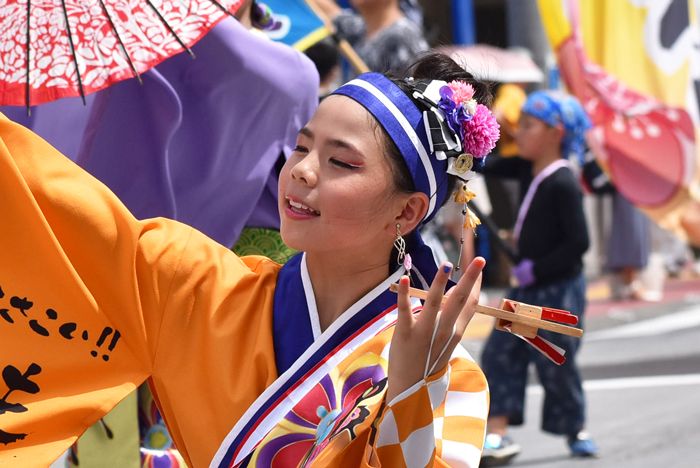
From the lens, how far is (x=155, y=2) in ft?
7.73

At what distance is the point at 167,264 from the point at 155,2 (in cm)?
65

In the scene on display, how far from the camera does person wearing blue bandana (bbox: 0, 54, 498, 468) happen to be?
1955 millimetres

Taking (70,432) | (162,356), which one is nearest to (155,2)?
(162,356)

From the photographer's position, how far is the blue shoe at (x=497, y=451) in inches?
189

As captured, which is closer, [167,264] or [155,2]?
[167,264]

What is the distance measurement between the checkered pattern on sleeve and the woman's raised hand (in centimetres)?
3

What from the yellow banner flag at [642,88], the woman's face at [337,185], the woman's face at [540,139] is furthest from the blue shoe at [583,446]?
the woman's face at [337,185]

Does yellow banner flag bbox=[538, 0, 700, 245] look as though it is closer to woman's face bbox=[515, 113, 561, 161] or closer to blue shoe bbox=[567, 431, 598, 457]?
woman's face bbox=[515, 113, 561, 161]

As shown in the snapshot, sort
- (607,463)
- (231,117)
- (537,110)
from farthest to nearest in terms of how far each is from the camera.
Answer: (537,110) < (607,463) < (231,117)

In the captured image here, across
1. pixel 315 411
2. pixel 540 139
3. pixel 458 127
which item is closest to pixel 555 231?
pixel 540 139

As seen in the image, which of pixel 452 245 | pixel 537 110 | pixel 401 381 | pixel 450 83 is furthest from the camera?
pixel 452 245

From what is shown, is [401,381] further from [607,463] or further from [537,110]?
[537,110]

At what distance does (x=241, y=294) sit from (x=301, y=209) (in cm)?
24

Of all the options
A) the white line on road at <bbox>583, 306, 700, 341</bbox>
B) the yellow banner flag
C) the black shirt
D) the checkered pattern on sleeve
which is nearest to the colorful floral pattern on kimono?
the checkered pattern on sleeve
